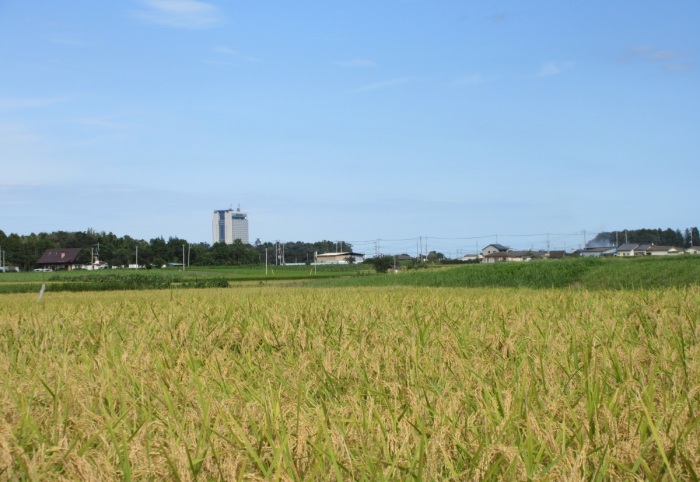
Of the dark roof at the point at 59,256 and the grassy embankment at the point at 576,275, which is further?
the dark roof at the point at 59,256

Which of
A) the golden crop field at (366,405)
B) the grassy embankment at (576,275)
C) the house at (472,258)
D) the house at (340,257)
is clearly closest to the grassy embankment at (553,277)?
the grassy embankment at (576,275)

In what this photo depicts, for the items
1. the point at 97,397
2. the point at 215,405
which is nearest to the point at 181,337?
the point at 97,397

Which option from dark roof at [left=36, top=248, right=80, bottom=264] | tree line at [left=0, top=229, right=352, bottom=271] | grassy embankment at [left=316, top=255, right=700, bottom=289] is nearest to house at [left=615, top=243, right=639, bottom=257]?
tree line at [left=0, top=229, right=352, bottom=271]

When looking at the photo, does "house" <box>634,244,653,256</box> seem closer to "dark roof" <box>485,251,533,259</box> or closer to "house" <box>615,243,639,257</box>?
"house" <box>615,243,639,257</box>

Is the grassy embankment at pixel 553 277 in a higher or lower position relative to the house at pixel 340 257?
lower

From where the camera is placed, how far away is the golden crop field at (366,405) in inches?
90.6

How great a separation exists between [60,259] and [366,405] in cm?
10560

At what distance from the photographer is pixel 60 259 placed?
330 feet

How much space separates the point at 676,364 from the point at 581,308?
10.2 feet

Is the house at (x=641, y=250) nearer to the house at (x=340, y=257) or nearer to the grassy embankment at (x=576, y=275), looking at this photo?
the house at (x=340, y=257)

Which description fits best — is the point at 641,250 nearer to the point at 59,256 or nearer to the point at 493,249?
the point at 493,249

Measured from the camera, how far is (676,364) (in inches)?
152

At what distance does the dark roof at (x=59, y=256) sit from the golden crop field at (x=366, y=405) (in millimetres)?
100633

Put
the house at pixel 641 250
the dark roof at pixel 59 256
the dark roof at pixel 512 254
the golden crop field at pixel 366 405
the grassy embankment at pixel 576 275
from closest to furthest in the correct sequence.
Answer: the golden crop field at pixel 366 405, the grassy embankment at pixel 576 275, the house at pixel 641 250, the dark roof at pixel 512 254, the dark roof at pixel 59 256
